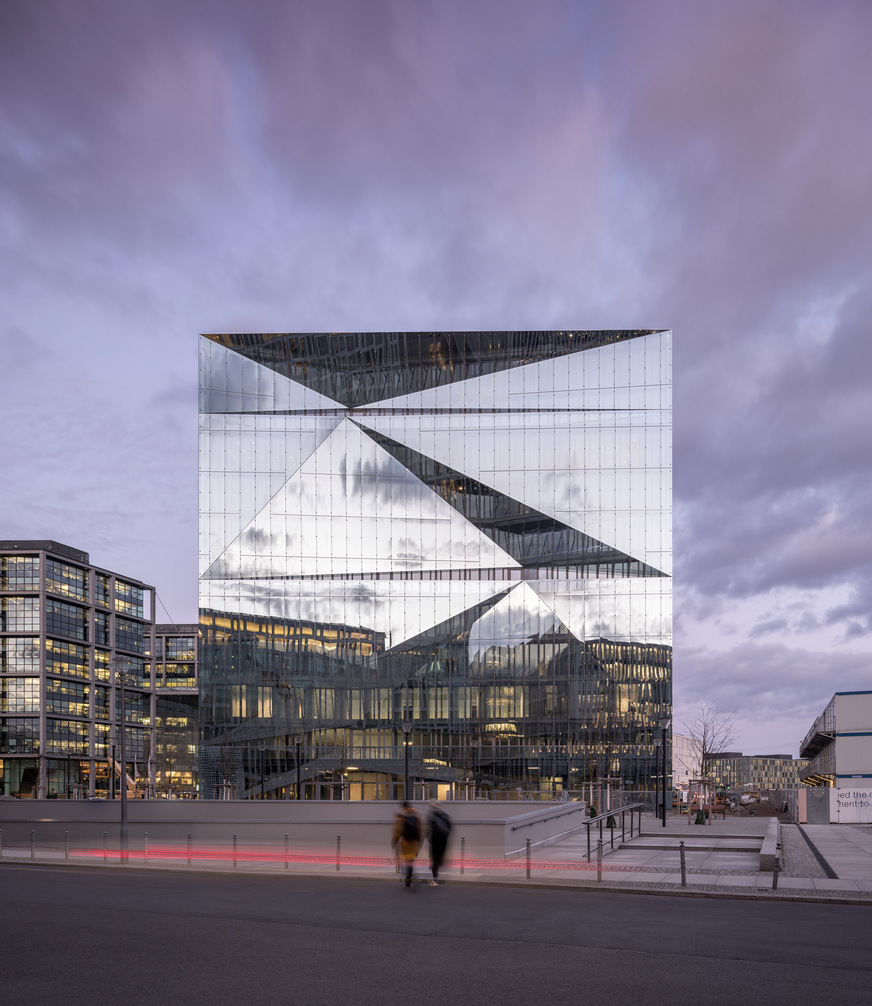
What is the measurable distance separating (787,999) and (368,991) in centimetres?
→ 458

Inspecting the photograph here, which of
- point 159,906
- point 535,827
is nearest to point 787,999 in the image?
point 159,906

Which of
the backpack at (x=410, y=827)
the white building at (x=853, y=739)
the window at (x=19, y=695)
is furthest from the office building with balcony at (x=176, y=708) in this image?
the backpack at (x=410, y=827)

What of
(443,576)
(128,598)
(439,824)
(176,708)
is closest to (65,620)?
(128,598)

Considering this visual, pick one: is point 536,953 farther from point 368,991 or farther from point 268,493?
point 268,493

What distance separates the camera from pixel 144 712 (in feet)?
498

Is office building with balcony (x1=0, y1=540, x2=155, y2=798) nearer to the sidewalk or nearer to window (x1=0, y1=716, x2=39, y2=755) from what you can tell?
window (x1=0, y1=716, x2=39, y2=755)

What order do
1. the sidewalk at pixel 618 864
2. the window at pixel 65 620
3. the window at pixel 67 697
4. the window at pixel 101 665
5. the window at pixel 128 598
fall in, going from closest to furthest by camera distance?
the sidewalk at pixel 618 864
the window at pixel 67 697
the window at pixel 65 620
the window at pixel 101 665
the window at pixel 128 598

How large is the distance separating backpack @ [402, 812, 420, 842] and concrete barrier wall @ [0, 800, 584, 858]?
660 cm

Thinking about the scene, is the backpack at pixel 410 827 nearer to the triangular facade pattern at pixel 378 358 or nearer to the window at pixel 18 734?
the triangular facade pattern at pixel 378 358

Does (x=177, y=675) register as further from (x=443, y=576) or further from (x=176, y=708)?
(x=443, y=576)

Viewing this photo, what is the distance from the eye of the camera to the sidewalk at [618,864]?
69.9ft

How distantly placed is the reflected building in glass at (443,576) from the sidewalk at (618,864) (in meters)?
37.7

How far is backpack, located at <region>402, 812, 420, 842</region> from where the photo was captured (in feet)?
71.3

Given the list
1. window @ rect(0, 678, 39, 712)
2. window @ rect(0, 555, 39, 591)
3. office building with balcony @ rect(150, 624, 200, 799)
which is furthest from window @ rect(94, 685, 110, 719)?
office building with balcony @ rect(150, 624, 200, 799)
